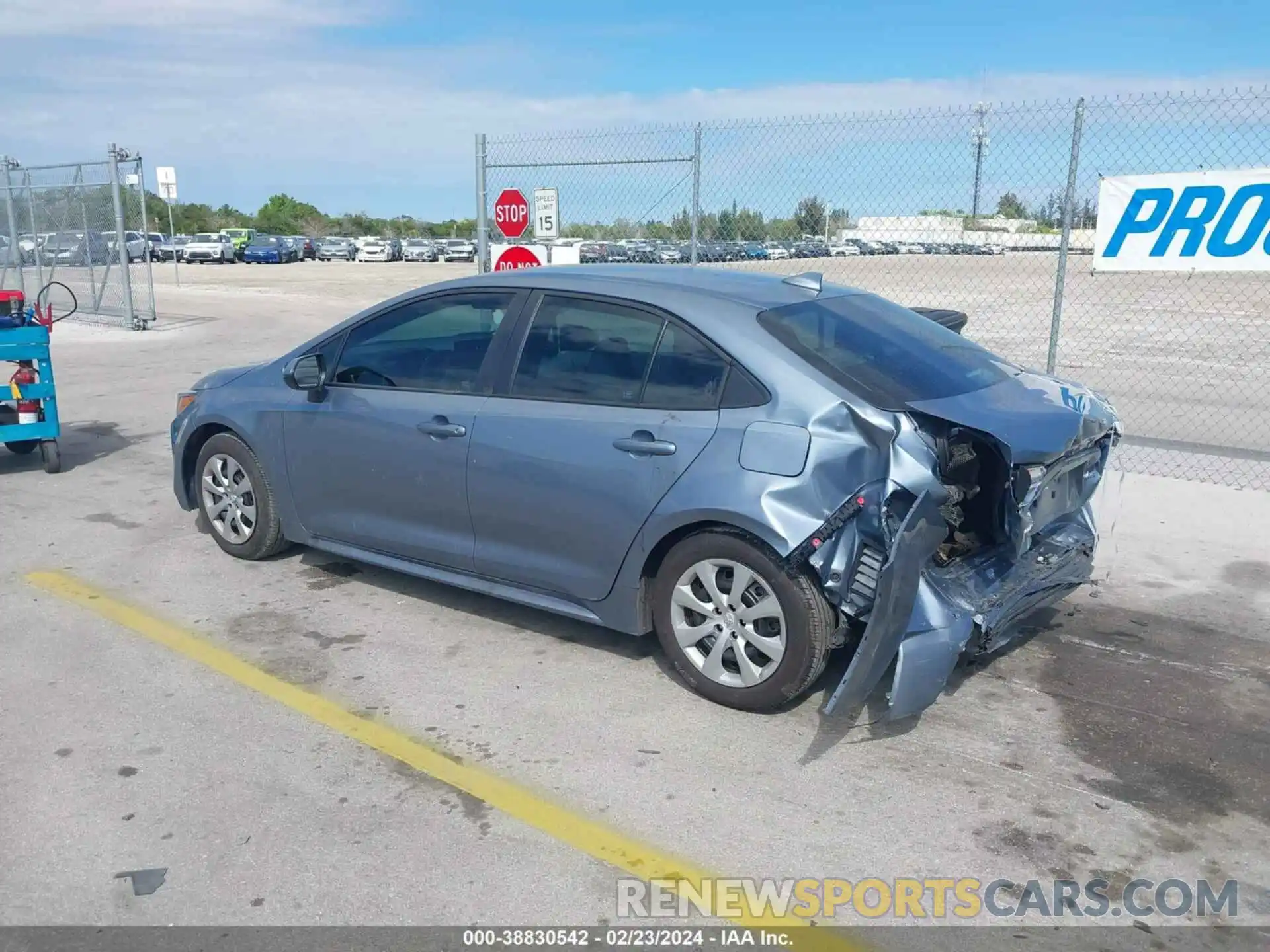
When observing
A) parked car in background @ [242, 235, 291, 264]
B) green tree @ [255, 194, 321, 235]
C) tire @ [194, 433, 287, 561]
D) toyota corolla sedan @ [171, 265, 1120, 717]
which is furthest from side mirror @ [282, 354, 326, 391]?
green tree @ [255, 194, 321, 235]

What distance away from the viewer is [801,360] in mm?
4238

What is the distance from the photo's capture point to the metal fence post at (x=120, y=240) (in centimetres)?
1794

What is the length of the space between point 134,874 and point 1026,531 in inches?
132

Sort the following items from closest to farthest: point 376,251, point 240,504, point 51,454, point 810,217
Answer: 1. point 240,504
2. point 51,454
3. point 810,217
4. point 376,251

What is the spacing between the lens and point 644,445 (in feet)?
14.3

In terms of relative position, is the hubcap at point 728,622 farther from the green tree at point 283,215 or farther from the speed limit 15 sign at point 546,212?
the green tree at point 283,215

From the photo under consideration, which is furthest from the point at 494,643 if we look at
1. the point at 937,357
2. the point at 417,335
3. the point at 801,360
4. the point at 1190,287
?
the point at 1190,287

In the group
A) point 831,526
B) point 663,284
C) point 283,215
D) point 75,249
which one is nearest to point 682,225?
point 663,284

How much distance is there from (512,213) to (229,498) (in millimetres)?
5666

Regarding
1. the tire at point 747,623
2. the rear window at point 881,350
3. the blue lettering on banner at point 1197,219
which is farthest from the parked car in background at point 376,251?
the tire at point 747,623

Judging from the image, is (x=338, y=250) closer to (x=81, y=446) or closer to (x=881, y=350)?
(x=81, y=446)

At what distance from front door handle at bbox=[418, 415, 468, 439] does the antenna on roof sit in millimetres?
1611

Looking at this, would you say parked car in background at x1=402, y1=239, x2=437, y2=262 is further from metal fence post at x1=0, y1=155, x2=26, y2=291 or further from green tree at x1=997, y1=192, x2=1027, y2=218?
green tree at x1=997, y1=192, x2=1027, y2=218

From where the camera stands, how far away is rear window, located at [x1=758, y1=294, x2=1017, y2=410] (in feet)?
14.0
